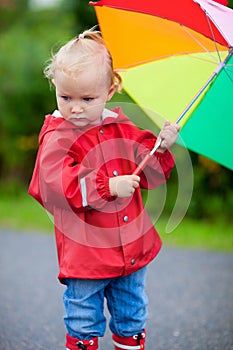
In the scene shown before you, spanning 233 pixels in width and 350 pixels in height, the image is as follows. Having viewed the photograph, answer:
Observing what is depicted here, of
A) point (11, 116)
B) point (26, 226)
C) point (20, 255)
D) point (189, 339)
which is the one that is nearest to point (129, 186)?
point (189, 339)

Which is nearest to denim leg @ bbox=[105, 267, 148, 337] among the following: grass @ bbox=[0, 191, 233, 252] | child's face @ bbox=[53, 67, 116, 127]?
child's face @ bbox=[53, 67, 116, 127]

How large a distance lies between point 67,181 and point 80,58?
19.3 inches

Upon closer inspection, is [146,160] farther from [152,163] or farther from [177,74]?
[177,74]

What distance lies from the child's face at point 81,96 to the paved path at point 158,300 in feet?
4.91

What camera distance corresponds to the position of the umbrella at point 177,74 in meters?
3.15

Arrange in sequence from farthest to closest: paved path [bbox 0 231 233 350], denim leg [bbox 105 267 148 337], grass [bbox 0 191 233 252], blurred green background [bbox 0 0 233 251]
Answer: blurred green background [bbox 0 0 233 251]
grass [bbox 0 191 233 252]
paved path [bbox 0 231 233 350]
denim leg [bbox 105 267 148 337]

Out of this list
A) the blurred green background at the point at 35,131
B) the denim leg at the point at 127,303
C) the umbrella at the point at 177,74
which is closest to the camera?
the denim leg at the point at 127,303

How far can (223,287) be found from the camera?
5273 millimetres

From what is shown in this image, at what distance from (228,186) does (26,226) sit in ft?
8.58

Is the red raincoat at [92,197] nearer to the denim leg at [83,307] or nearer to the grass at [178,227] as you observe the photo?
the denim leg at [83,307]

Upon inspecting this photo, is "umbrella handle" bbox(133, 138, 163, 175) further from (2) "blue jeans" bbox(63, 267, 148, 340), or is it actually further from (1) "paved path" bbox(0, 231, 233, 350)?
(1) "paved path" bbox(0, 231, 233, 350)

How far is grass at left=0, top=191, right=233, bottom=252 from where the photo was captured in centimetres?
705

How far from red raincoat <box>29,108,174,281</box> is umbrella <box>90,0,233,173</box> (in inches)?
19.2

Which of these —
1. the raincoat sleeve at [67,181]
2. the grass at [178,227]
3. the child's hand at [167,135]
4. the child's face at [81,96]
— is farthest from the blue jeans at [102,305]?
the grass at [178,227]
